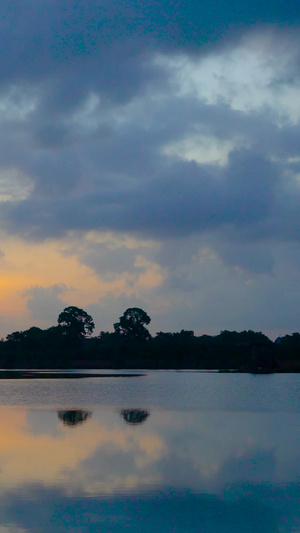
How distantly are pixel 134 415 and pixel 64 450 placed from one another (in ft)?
45.4

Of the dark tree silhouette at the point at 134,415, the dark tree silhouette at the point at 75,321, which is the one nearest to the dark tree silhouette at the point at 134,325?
the dark tree silhouette at the point at 75,321

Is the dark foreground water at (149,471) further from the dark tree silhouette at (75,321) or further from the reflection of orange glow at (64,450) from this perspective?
the dark tree silhouette at (75,321)

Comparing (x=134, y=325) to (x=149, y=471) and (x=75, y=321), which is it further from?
(x=149, y=471)

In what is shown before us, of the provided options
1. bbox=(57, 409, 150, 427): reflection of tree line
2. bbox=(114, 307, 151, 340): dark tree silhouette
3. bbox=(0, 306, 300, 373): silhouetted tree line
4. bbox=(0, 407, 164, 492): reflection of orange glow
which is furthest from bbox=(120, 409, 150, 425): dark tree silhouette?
bbox=(114, 307, 151, 340): dark tree silhouette

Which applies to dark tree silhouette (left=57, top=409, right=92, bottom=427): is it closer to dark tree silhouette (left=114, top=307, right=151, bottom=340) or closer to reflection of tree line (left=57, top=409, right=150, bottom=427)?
reflection of tree line (left=57, top=409, right=150, bottom=427)

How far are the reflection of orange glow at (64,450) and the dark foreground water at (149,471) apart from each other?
1.4 inches

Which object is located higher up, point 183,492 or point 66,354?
point 66,354

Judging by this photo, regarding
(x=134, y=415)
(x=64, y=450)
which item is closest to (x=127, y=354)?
(x=134, y=415)

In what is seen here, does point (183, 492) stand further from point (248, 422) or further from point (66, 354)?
point (66, 354)

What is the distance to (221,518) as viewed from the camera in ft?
51.7

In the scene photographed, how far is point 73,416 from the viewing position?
1506 inches

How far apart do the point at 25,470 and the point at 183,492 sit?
5.59 m

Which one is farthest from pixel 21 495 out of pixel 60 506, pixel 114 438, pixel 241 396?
pixel 241 396

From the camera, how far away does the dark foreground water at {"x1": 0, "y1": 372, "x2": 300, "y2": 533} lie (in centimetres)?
1552
